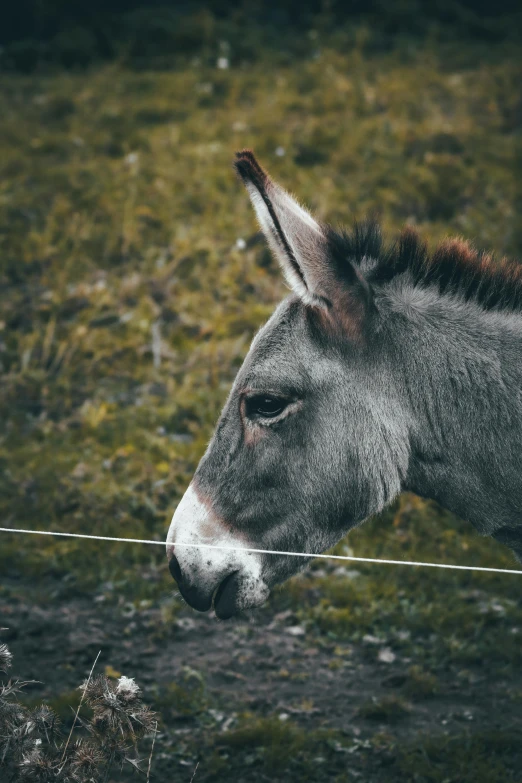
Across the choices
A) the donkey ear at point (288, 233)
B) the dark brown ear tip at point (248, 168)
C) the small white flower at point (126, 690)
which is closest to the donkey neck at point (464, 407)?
the donkey ear at point (288, 233)

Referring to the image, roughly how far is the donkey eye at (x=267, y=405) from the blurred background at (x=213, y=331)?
6.49ft

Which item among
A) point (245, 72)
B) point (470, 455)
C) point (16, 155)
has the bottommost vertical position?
point (16, 155)

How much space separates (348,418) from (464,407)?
43 cm

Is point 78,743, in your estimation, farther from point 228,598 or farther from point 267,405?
point 267,405

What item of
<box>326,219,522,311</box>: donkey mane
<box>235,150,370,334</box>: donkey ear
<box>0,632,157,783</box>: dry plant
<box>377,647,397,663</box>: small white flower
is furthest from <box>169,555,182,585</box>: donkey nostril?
<box>377,647,397,663</box>: small white flower

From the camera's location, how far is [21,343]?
778cm

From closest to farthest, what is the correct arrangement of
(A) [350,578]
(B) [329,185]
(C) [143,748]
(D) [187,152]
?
(C) [143,748] → (A) [350,578] → (B) [329,185] → (D) [187,152]

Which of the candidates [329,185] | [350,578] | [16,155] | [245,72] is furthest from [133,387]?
[245,72]

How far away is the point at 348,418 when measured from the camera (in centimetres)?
317

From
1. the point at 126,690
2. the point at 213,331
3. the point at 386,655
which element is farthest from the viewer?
the point at 213,331

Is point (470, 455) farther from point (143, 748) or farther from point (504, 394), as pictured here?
point (143, 748)

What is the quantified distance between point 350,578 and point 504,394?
2.88m

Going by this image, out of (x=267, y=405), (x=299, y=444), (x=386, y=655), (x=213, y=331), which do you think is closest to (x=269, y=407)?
(x=267, y=405)

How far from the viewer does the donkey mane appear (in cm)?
329
